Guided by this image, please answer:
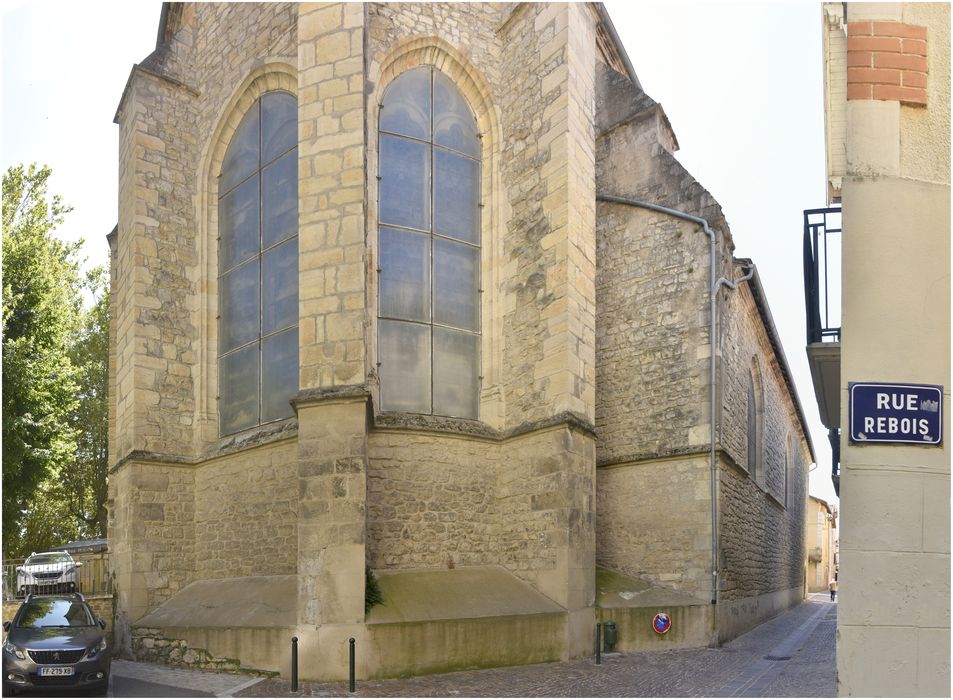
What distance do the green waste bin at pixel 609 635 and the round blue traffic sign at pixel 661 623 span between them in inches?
40.3

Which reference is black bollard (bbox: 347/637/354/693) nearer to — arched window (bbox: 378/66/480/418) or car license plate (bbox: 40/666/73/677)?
car license plate (bbox: 40/666/73/677)

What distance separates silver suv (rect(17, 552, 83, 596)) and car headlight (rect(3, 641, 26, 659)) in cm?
546

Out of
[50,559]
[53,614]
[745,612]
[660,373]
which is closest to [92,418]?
[50,559]

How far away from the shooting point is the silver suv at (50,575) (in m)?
15.2

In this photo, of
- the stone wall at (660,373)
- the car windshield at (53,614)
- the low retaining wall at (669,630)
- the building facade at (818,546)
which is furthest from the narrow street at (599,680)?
the building facade at (818,546)

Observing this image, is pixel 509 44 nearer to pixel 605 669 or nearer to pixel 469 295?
pixel 469 295

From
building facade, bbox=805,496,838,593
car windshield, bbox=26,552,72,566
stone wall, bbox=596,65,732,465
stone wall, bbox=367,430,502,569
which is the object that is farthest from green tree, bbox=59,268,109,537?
building facade, bbox=805,496,838,593

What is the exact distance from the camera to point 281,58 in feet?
44.9

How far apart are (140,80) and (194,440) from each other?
5864mm

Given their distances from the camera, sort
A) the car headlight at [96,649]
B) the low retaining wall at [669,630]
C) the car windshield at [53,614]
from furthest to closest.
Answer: the low retaining wall at [669,630]
the car windshield at [53,614]
the car headlight at [96,649]

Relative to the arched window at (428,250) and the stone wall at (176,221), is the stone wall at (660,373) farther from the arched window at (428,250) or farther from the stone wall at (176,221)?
the stone wall at (176,221)

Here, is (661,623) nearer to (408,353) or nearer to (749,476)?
(408,353)

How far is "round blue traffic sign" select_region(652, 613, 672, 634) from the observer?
13633 millimetres

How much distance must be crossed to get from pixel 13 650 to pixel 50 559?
6.51 metres
